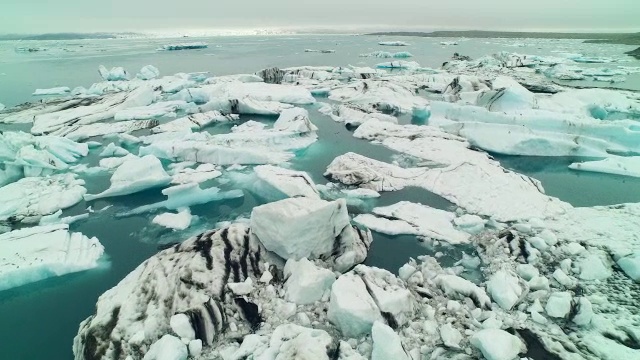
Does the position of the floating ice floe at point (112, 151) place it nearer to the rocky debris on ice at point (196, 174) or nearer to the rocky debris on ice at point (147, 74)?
the rocky debris on ice at point (196, 174)

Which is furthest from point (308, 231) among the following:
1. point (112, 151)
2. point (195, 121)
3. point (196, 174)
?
point (195, 121)

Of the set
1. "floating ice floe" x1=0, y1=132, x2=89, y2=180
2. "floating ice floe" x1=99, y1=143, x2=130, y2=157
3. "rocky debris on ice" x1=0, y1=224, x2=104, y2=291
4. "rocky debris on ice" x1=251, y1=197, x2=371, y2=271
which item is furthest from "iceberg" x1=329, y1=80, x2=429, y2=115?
"rocky debris on ice" x1=0, y1=224, x2=104, y2=291

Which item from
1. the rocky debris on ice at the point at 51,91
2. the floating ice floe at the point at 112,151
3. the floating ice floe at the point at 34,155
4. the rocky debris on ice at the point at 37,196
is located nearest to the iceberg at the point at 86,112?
the floating ice floe at the point at 34,155

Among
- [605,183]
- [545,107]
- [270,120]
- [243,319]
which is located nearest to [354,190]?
[243,319]

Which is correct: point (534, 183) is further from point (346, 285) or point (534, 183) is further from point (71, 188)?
point (71, 188)

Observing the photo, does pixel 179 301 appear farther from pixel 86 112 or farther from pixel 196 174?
pixel 86 112
